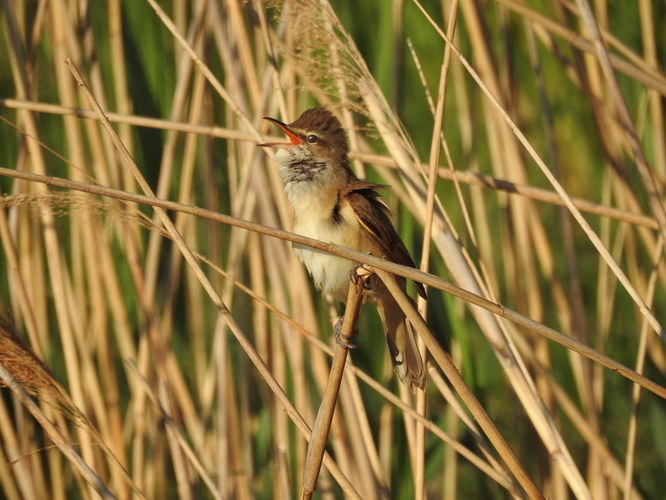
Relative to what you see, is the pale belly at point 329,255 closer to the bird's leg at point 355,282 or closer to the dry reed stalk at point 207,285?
the bird's leg at point 355,282

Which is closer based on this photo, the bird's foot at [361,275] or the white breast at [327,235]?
the bird's foot at [361,275]

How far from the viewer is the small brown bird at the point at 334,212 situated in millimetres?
2324

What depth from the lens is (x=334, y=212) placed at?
235cm

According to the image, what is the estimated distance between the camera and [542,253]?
264 centimetres

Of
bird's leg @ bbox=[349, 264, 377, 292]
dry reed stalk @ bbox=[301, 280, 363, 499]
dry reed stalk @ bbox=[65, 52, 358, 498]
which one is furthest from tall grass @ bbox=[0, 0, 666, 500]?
dry reed stalk @ bbox=[301, 280, 363, 499]

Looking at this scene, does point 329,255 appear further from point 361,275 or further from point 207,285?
point 207,285

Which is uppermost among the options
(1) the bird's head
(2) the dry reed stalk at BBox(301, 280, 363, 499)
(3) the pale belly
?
(1) the bird's head

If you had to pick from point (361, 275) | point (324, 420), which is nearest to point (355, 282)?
point (361, 275)

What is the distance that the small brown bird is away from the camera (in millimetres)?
2324

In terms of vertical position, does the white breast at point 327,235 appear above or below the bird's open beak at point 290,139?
below

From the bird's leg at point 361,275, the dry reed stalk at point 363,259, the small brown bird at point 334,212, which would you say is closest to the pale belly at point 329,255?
the small brown bird at point 334,212

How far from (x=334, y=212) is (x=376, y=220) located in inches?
4.9

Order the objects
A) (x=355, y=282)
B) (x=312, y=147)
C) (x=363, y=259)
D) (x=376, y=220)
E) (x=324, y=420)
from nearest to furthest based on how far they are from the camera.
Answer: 1. (x=363, y=259)
2. (x=324, y=420)
3. (x=355, y=282)
4. (x=376, y=220)
5. (x=312, y=147)

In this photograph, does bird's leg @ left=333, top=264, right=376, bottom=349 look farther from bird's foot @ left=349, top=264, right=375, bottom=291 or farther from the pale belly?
the pale belly
